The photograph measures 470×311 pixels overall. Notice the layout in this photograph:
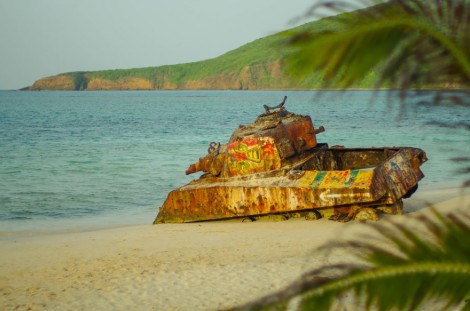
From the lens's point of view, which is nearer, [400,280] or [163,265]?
[400,280]

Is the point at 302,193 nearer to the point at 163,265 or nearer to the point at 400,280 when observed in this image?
the point at 163,265

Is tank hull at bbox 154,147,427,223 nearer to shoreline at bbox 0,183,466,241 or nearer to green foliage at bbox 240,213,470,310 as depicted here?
shoreline at bbox 0,183,466,241

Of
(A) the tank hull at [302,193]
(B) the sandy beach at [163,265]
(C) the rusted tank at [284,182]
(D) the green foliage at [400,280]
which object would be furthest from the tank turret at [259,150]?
(D) the green foliage at [400,280]

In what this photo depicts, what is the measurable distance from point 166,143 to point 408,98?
41253 millimetres

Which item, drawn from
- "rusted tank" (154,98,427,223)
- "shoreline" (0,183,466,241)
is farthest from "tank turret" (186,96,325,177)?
"shoreline" (0,183,466,241)

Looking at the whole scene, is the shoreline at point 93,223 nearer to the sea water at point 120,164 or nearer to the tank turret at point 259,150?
the sea water at point 120,164

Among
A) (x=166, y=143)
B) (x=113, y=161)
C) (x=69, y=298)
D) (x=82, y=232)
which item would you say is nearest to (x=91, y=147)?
(x=166, y=143)

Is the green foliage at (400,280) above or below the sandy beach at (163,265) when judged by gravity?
above

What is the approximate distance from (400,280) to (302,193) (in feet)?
33.1

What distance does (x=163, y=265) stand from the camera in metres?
9.84

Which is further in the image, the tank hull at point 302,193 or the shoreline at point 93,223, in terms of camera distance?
the shoreline at point 93,223

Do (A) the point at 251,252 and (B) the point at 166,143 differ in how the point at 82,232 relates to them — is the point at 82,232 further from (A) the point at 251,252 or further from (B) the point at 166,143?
(B) the point at 166,143

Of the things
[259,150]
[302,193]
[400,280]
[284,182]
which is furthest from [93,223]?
[400,280]

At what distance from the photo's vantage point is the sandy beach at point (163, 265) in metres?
8.13
